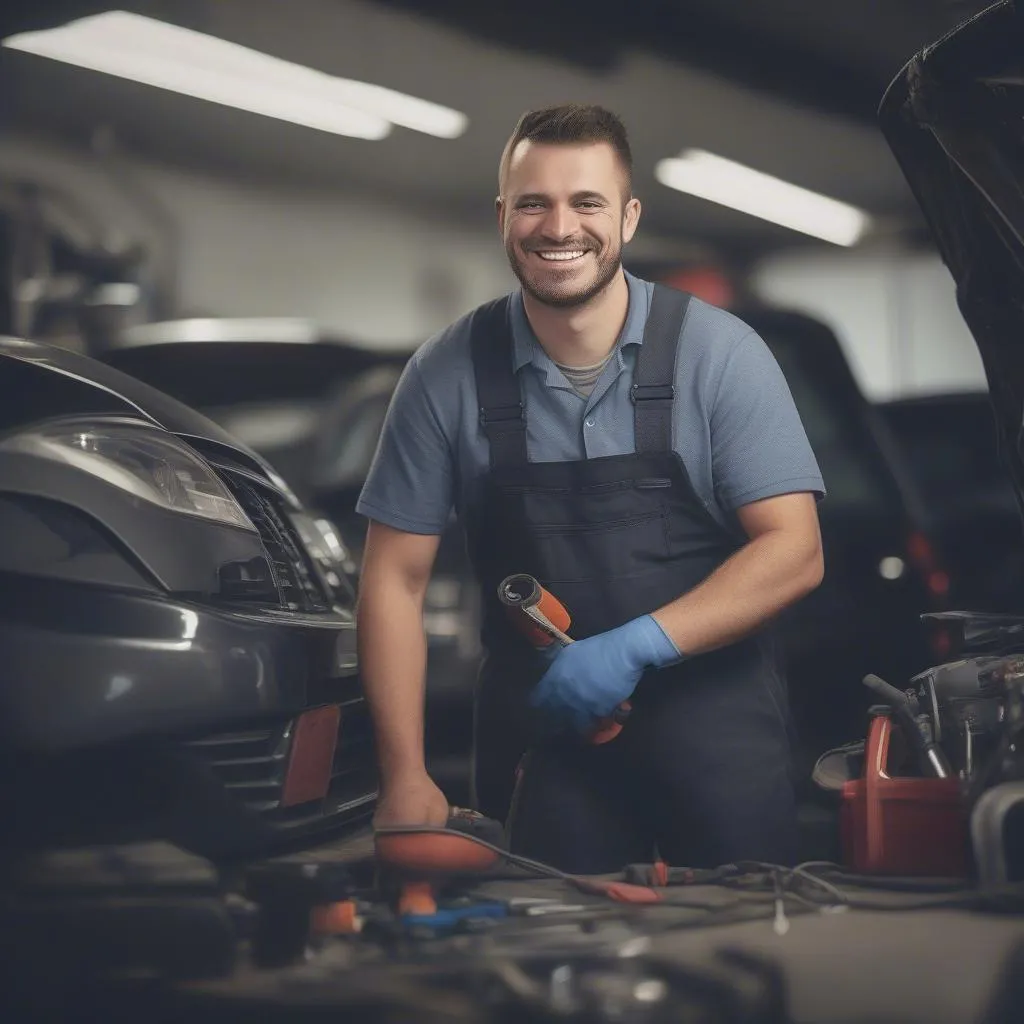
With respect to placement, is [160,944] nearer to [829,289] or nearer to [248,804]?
[248,804]

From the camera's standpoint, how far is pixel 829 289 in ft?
7.48

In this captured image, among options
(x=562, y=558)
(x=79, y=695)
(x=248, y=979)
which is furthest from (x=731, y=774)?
(x=79, y=695)

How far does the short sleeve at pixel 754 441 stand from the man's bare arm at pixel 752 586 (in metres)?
0.03

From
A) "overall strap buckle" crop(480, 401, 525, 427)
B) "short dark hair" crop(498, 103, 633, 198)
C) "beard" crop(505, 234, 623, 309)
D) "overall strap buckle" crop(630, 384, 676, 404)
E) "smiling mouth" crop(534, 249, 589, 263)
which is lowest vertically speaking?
"overall strap buckle" crop(480, 401, 525, 427)

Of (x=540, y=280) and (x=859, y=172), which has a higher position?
(x=859, y=172)

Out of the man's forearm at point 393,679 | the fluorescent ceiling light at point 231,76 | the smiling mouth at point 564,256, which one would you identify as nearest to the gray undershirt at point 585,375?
the smiling mouth at point 564,256

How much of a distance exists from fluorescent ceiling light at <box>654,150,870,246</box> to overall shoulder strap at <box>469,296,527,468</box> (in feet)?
2.24

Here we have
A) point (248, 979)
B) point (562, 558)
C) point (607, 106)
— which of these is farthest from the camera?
point (607, 106)

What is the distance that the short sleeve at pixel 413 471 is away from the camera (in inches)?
68.9

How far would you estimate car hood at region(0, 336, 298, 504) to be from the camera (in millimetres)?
1443

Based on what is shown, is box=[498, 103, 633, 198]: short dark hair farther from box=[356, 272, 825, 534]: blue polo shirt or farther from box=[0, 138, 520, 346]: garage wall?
box=[0, 138, 520, 346]: garage wall

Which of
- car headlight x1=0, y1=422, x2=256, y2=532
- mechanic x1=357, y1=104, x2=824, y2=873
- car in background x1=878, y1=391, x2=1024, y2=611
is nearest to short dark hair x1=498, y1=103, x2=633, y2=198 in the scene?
mechanic x1=357, y1=104, x2=824, y2=873

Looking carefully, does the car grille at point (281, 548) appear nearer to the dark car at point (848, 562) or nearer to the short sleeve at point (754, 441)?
the short sleeve at point (754, 441)

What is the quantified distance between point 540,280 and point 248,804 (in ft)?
2.45
